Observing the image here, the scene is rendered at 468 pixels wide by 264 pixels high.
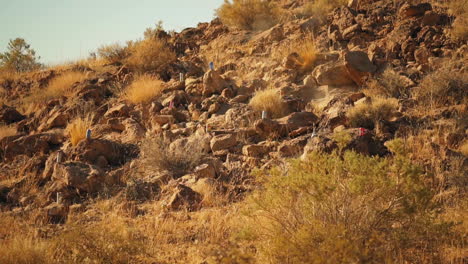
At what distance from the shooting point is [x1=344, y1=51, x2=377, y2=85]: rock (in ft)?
28.2

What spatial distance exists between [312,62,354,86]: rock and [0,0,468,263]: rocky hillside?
0.02 m

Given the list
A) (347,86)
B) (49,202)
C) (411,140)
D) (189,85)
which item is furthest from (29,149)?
(411,140)

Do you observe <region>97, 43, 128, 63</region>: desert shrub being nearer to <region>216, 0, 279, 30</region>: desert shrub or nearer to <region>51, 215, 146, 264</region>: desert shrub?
<region>216, 0, 279, 30</region>: desert shrub

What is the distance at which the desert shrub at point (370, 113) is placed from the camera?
23.4 ft

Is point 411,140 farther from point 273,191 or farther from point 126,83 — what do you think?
point 126,83

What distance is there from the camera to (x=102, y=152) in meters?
8.10

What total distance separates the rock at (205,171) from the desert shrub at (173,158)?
40cm

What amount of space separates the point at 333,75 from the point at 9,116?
8.47 m

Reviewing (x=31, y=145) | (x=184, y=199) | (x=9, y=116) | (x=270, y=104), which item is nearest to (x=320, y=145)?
(x=184, y=199)

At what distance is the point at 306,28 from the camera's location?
38.1 ft

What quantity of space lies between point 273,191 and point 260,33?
9.53 m

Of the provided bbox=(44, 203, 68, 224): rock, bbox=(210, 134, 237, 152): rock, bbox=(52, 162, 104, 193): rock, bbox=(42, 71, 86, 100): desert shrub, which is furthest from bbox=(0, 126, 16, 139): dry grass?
bbox=(210, 134, 237, 152): rock

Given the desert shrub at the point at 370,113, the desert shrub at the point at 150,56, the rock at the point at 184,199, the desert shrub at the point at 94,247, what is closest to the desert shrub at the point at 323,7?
the desert shrub at the point at 150,56

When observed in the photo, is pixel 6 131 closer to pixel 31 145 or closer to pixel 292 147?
pixel 31 145
